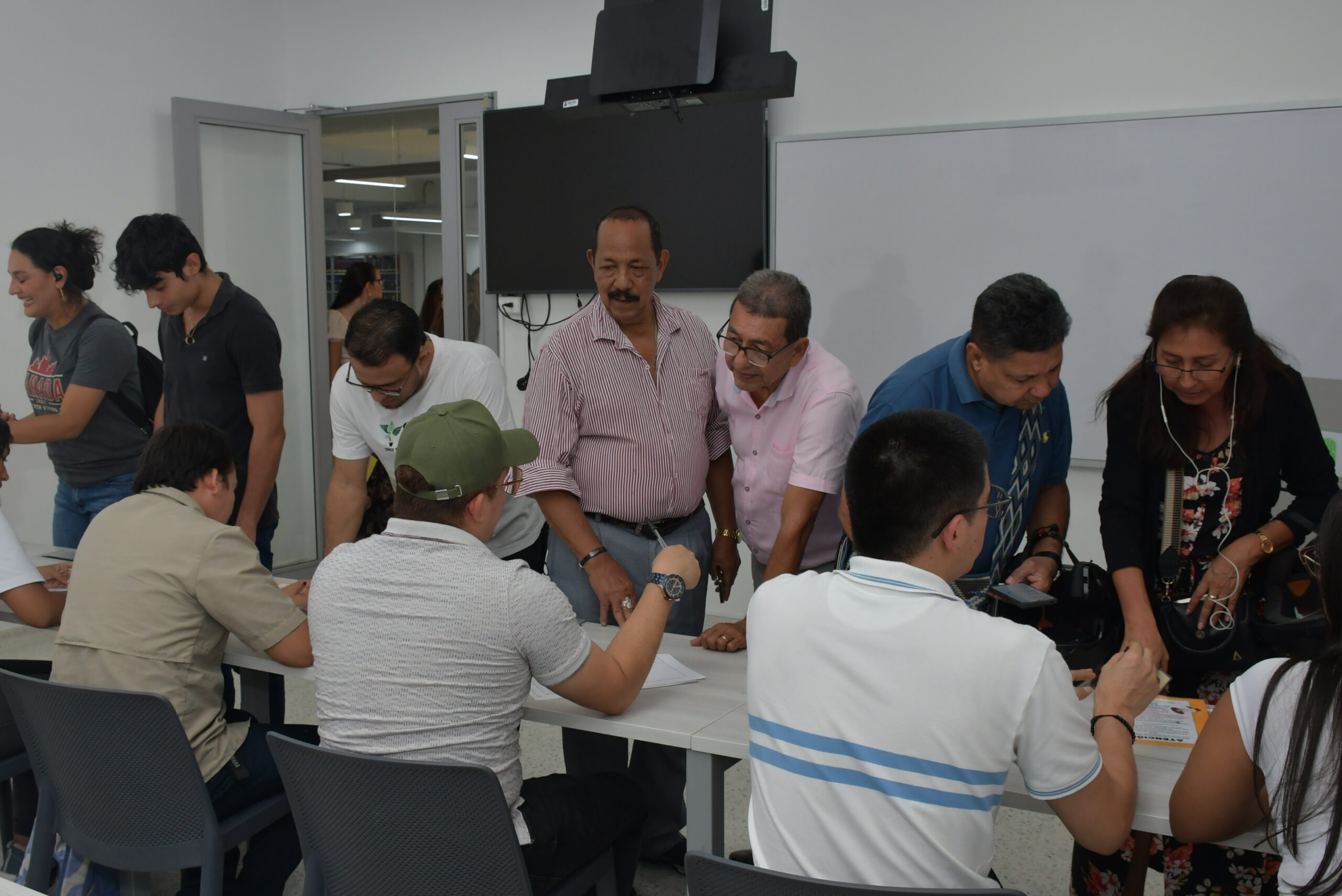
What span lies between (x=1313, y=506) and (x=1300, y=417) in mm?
179

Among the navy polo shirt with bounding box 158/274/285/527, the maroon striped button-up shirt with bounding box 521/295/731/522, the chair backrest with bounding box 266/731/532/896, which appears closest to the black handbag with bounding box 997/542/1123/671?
the maroon striped button-up shirt with bounding box 521/295/731/522

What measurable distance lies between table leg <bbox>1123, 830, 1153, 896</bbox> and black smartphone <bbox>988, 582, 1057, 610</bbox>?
40 centimetres

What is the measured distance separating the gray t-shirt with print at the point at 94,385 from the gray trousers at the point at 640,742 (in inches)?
63.4

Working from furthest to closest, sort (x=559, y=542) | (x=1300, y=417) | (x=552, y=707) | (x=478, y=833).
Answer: (x=559, y=542) → (x=1300, y=417) → (x=552, y=707) → (x=478, y=833)

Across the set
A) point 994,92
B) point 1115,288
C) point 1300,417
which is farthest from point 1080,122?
point 1300,417

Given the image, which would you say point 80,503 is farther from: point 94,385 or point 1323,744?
point 1323,744

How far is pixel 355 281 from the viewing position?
5.91 metres

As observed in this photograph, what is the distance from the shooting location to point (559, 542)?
2.67m

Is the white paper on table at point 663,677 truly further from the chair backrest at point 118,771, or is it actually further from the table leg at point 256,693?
the table leg at point 256,693

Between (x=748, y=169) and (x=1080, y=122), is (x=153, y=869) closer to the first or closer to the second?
(x=748, y=169)

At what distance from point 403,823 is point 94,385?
2382mm

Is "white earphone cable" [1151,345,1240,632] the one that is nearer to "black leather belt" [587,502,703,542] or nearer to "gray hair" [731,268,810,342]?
"gray hair" [731,268,810,342]

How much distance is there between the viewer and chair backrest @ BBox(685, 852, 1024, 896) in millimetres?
1143

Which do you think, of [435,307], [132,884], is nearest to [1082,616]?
[132,884]
